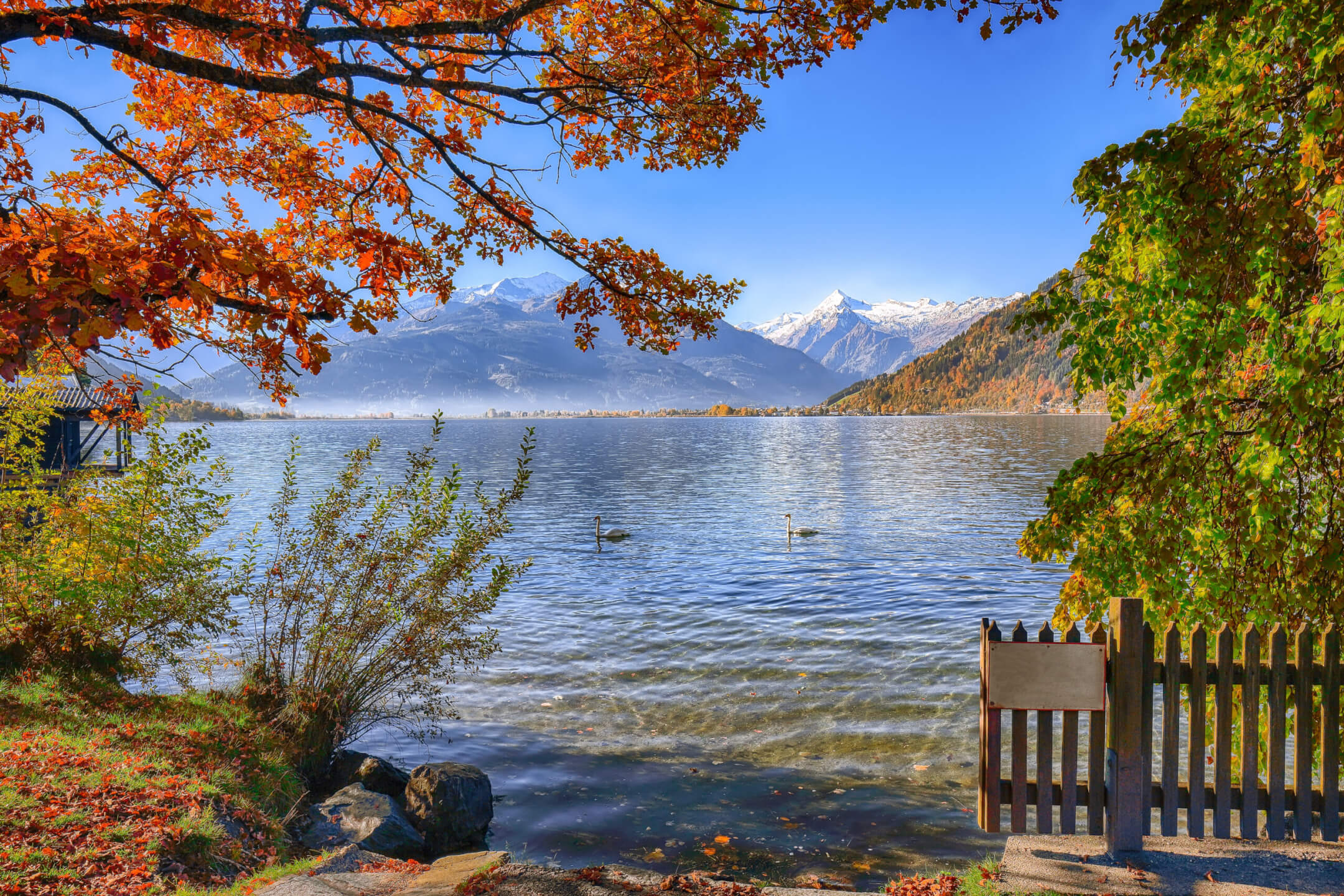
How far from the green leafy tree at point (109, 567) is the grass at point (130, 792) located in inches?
26.2

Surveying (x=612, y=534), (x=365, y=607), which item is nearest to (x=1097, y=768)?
(x=365, y=607)

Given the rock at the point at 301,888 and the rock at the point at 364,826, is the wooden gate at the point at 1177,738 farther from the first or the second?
the rock at the point at 364,826

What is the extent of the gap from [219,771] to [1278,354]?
1048 cm

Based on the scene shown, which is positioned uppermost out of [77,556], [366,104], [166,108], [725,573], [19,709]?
[166,108]

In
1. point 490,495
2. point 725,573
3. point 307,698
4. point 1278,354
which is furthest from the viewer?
point 490,495

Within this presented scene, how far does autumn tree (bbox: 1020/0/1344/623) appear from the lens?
5449mm

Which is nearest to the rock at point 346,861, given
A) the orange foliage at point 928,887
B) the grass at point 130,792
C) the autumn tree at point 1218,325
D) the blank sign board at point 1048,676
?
the grass at point 130,792

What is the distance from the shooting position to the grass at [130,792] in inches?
236

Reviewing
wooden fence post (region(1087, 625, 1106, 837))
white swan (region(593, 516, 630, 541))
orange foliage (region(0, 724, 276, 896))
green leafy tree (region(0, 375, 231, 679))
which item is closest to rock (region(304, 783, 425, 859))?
orange foliage (region(0, 724, 276, 896))

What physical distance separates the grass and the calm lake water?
2763 millimetres

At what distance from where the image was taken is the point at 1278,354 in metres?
5.58

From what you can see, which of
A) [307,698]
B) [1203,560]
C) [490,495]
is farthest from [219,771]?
[490,495]

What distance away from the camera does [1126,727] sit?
19.2 ft

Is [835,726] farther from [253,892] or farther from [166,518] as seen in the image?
[166,518]
